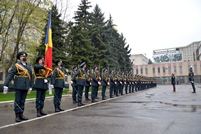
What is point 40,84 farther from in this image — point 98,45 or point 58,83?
point 98,45

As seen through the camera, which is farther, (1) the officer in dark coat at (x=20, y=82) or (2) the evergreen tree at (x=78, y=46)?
(2) the evergreen tree at (x=78, y=46)

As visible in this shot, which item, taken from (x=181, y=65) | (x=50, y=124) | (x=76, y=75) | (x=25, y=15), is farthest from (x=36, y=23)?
(x=181, y=65)

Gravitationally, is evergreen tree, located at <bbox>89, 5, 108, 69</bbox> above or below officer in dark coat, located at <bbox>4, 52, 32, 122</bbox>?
above

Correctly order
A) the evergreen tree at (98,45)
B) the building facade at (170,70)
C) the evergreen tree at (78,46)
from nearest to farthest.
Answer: the evergreen tree at (78,46) → the evergreen tree at (98,45) → the building facade at (170,70)

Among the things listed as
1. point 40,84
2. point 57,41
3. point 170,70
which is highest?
point 57,41

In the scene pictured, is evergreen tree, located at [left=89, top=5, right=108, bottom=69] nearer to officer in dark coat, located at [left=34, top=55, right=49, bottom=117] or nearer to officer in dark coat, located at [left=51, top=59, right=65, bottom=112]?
officer in dark coat, located at [left=51, top=59, right=65, bottom=112]

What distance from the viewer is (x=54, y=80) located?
7.82 metres

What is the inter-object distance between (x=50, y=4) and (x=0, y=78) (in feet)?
92.4

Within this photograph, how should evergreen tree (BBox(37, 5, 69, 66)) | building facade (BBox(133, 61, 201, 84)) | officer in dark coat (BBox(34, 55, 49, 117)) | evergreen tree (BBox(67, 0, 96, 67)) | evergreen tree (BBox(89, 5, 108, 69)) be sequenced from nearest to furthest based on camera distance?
1. officer in dark coat (BBox(34, 55, 49, 117))
2. evergreen tree (BBox(37, 5, 69, 66))
3. evergreen tree (BBox(67, 0, 96, 67))
4. evergreen tree (BBox(89, 5, 108, 69))
5. building facade (BBox(133, 61, 201, 84))

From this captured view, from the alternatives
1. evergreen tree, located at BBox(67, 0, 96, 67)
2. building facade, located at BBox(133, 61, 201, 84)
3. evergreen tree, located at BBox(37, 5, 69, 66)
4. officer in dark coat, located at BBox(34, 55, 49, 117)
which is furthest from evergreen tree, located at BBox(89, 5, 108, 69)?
building facade, located at BBox(133, 61, 201, 84)

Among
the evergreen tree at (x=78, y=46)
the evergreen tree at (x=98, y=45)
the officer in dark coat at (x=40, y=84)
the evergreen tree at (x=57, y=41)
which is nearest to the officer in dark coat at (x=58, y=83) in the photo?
the officer in dark coat at (x=40, y=84)

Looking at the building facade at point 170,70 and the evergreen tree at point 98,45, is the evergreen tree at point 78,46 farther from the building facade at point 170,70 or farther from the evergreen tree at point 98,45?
the building facade at point 170,70

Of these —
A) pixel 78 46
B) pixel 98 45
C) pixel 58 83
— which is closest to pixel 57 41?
pixel 78 46

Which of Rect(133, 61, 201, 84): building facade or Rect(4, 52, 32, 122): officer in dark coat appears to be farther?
Rect(133, 61, 201, 84): building facade
